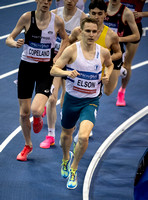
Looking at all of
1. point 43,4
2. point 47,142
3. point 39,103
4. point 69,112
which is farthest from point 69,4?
point 47,142

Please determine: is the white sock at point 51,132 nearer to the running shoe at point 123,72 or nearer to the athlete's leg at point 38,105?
the athlete's leg at point 38,105

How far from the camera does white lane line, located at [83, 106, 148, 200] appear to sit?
247 inches

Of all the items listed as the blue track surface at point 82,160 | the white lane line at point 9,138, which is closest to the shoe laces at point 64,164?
the blue track surface at point 82,160

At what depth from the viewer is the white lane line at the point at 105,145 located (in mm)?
6285

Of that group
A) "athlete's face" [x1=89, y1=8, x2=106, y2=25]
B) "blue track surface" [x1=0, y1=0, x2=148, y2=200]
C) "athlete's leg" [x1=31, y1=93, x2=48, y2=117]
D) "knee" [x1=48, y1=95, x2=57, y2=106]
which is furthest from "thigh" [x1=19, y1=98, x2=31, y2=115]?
"athlete's face" [x1=89, y1=8, x2=106, y2=25]

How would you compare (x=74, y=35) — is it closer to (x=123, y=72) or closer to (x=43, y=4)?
(x=43, y=4)

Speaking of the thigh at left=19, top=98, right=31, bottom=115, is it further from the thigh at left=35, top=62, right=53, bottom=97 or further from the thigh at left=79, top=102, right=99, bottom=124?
the thigh at left=79, top=102, right=99, bottom=124

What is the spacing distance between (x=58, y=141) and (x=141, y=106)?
2039 mm

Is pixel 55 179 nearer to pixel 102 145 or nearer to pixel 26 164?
pixel 26 164

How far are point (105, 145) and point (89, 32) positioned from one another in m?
2.37

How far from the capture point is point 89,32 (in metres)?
5.45

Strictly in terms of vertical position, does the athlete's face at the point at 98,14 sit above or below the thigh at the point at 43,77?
above

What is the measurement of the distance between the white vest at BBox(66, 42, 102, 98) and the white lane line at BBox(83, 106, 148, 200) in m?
1.38

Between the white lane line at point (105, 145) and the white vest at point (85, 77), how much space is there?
138 cm
